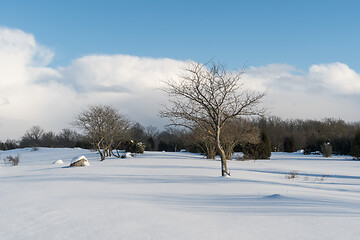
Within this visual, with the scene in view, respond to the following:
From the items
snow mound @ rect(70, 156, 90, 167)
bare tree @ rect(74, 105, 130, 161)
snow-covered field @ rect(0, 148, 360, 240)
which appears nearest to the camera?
snow-covered field @ rect(0, 148, 360, 240)

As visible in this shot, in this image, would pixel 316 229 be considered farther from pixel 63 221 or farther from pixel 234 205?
pixel 63 221

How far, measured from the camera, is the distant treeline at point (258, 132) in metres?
30.4

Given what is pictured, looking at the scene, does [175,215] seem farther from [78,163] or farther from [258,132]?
[258,132]

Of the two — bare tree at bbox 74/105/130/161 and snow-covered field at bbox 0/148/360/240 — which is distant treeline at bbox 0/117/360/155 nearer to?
bare tree at bbox 74/105/130/161

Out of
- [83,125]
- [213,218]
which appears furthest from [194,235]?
[83,125]

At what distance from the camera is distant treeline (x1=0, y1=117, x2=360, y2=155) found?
1197 inches

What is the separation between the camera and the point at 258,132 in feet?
88.9

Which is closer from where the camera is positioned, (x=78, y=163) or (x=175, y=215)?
(x=175, y=215)

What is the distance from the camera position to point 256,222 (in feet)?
17.6

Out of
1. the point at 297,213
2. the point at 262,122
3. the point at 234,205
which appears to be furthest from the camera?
the point at 262,122

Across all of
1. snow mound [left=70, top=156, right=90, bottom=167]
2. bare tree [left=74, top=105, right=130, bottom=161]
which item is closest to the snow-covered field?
snow mound [left=70, top=156, right=90, bottom=167]

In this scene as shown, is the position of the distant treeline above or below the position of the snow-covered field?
above

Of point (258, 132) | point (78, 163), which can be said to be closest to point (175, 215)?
point (78, 163)

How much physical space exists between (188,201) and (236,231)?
8.42 feet
